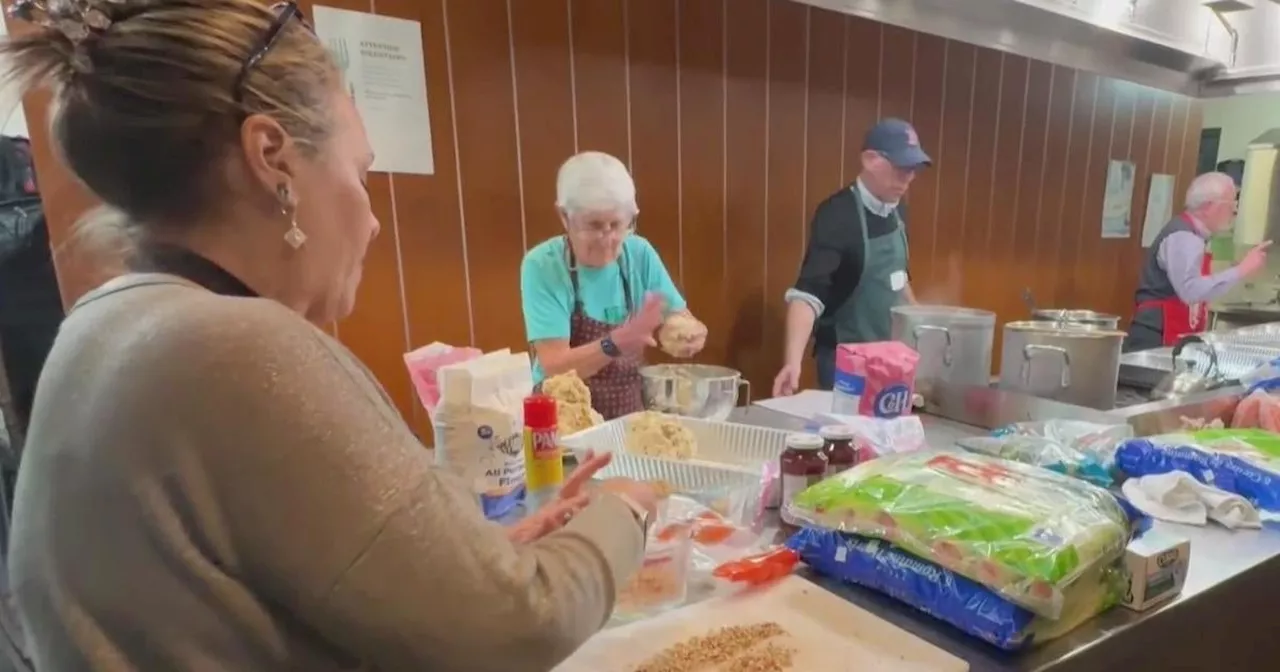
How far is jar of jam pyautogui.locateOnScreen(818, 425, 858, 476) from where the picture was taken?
3.43 ft

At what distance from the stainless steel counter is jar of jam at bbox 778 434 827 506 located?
0.13m

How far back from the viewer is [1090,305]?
4203mm

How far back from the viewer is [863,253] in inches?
91.9

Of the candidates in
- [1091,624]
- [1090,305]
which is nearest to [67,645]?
[1091,624]

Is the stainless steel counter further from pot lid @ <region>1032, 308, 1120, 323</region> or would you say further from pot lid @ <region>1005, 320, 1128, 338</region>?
pot lid @ <region>1032, 308, 1120, 323</region>

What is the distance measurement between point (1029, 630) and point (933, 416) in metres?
0.86

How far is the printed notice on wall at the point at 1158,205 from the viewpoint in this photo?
4.33 metres

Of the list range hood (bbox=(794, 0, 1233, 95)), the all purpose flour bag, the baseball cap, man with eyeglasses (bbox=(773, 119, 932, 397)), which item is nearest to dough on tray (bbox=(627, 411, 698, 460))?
the all purpose flour bag

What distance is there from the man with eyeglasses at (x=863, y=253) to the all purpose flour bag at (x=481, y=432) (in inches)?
53.6

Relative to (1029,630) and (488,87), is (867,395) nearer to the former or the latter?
(1029,630)

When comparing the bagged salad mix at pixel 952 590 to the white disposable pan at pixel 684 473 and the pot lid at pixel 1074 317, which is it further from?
the pot lid at pixel 1074 317

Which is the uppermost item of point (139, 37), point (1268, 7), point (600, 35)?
point (1268, 7)

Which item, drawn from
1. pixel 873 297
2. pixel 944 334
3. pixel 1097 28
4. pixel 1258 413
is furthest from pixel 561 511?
pixel 1097 28

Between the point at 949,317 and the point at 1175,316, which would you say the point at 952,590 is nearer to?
the point at 949,317
